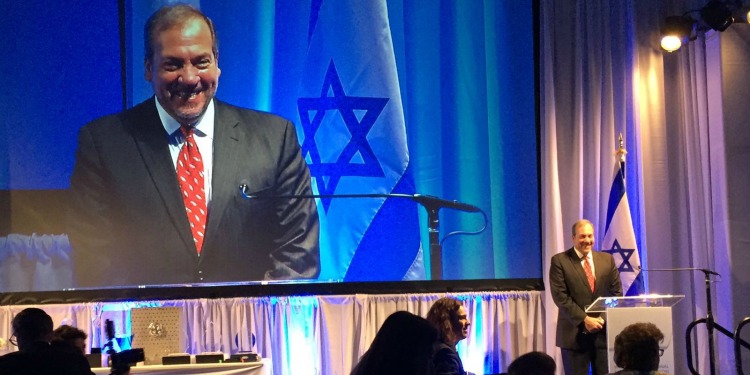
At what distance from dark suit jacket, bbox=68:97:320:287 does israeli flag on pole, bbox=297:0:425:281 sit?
180mm

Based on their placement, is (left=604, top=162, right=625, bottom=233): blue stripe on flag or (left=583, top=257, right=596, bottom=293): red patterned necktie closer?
(left=583, top=257, right=596, bottom=293): red patterned necktie

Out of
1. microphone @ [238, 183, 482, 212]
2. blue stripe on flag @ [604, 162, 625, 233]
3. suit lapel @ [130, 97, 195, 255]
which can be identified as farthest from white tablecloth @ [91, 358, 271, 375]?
blue stripe on flag @ [604, 162, 625, 233]

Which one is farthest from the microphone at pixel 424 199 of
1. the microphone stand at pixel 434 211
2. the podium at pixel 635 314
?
the podium at pixel 635 314

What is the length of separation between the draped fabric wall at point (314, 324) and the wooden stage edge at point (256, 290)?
2.1 inches

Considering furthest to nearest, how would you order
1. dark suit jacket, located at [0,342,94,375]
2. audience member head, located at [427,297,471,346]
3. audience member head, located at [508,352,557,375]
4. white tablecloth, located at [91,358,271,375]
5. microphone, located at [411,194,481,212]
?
microphone, located at [411,194,481,212]
white tablecloth, located at [91,358,271,375]
audience member head, located at [427,297,471,346]
dark suit jacket, located at [0,342,94,375]
audience member head, located at [508,352,557,375]

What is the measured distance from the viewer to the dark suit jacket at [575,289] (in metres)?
7.36

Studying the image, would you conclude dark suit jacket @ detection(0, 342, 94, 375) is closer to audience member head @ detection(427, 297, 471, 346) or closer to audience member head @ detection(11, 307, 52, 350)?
audience member head @ detection(11, 307, 52, 350)

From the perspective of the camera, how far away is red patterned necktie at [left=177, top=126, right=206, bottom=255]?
7.89 meters

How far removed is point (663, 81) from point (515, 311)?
8.48 feet

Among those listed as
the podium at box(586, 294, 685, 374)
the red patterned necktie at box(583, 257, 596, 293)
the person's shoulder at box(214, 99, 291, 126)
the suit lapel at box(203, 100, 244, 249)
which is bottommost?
the podium at box(586, 294, 685, 374)

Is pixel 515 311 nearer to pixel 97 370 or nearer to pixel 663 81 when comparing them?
pixel 663 81

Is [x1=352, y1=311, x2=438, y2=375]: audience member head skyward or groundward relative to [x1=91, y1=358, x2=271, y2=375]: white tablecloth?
skyward

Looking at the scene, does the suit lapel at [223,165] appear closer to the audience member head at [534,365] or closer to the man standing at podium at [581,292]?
the man standing at podium at [581,292]

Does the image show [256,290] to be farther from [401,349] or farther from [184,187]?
[401,349]
